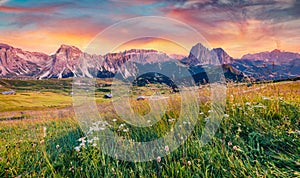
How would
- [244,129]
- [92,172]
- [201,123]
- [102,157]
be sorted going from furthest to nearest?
[201,123] < [244,129] < [102,157] < [92,172]

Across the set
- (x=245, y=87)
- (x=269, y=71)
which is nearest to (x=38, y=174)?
(x=269, y=71)

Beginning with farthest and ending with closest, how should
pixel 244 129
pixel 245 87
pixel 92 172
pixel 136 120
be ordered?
pixel 245 87 → pixel 136 120 → pixel 244 129 → pixel 92 172

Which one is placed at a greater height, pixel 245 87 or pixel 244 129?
pixel 245 87

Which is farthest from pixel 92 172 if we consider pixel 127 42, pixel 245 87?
pixel 245 87

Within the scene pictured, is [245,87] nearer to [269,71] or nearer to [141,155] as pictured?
[269,71]

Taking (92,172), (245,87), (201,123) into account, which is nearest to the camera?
(92,172)

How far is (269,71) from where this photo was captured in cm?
655

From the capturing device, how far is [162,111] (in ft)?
22.2

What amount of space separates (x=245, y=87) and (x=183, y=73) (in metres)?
3.10

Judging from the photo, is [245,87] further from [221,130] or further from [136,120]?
[136,120]

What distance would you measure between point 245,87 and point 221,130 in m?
3.90

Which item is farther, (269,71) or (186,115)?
(269,71)

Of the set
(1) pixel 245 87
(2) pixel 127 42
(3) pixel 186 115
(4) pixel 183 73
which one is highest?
(2) pixel 127 42

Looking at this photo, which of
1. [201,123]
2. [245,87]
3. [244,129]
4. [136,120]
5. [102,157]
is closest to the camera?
[102,157]
